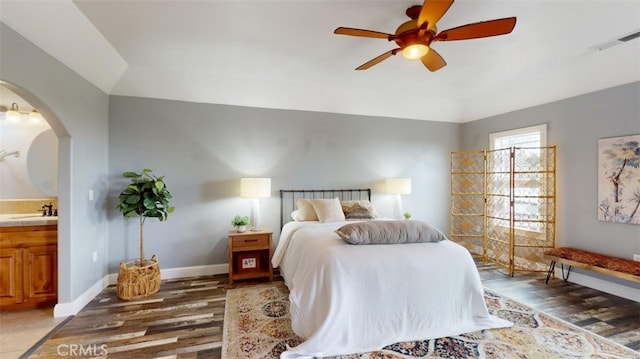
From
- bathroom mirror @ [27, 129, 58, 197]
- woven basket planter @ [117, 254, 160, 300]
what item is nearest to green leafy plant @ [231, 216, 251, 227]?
woven basket planter @ [117, 254, 160, 300]

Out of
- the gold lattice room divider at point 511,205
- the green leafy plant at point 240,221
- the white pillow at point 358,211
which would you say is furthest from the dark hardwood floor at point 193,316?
the white pillow at point 358,211

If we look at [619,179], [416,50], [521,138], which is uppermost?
[416,50]

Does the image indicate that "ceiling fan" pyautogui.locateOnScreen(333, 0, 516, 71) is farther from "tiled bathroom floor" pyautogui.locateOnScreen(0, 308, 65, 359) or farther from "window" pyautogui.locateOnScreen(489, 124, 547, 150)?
"tiled bathroom floor" pyautogui.locateOnScreen(0, 308, 65, 359)

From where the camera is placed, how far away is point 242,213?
4.15 meters

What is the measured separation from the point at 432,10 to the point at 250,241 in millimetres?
3218

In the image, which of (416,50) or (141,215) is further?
(141,215)

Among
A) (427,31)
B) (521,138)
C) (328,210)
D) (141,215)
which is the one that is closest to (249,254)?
(328,210)

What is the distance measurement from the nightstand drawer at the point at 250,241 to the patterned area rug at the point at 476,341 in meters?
0.92

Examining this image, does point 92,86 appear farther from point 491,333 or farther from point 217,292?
point 491,333

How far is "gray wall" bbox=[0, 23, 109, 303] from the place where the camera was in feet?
7.13

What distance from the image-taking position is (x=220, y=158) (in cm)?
407

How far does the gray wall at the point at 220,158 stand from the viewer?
146 inches

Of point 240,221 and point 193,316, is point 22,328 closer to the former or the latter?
point 193,316

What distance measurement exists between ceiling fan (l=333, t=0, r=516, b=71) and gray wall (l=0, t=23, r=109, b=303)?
2.52 meters
